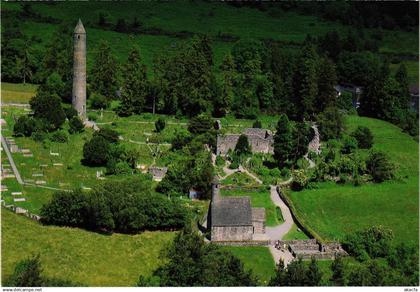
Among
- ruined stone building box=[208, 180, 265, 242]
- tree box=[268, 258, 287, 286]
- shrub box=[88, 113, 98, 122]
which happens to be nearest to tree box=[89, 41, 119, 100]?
shrub box=[88, 113, 98, 122]

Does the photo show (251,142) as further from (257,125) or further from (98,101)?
(98,101)

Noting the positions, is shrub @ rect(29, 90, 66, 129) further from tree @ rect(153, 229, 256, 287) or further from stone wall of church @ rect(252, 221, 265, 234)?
tree @ rect(153, 229, 256, 287)

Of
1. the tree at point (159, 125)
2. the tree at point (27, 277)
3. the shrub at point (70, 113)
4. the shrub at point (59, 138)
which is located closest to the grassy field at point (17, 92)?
the shrub at point (70, 113)

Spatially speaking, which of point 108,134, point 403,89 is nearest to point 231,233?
point 108,134

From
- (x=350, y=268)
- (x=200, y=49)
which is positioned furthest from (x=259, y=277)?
(x=200, y=49)

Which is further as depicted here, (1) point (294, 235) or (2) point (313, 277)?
(1) point (294, 235)
